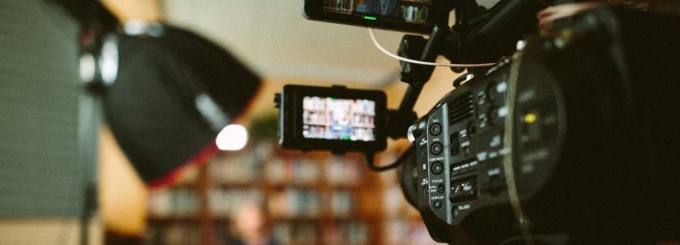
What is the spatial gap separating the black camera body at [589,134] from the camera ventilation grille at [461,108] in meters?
0.04

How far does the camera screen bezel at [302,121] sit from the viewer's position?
30.1 inches

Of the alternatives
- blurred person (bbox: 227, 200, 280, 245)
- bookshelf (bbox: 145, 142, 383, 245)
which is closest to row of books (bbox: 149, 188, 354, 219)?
bookshelf (bbox: 145, 142, 383, 245)

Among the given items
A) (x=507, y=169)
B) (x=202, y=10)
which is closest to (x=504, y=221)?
(x=507, y=169)

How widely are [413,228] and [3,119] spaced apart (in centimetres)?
299

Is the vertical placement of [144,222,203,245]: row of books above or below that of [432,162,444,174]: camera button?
below

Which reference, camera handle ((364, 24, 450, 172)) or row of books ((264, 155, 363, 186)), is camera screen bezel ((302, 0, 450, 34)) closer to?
camera handle ((364, 24, 450, 172))

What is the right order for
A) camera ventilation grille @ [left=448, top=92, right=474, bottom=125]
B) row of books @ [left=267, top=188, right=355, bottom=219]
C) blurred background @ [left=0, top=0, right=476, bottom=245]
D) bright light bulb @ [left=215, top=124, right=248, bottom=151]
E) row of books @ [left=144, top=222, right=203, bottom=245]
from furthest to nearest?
row of books @ [left=267, top=188, right=355, bottom=219]
row of books @ [left=144, top=222, right=203, bottom=245]
bright light bulb @ [left=215, top=124, right=248, bottom=151]
blurred background @ [left=0, top=0, right=476, bottom=245]
camera ventilation grille @ [left=448, top=92, right=474, bottom=125]

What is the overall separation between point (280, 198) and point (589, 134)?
390 centimetres

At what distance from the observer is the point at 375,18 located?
27.7 inches

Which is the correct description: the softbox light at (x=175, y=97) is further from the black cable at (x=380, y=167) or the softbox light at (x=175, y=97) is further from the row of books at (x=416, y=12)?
the row of books at (x=416, y=12)

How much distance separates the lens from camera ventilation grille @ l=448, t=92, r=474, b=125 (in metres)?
0.53

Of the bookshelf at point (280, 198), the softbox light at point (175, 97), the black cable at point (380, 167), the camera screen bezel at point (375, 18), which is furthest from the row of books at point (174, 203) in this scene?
the camera screen bezel at point (375, 18)

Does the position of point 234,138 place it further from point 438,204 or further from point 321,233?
point 438,204

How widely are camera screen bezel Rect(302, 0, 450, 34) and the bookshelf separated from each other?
331cm
